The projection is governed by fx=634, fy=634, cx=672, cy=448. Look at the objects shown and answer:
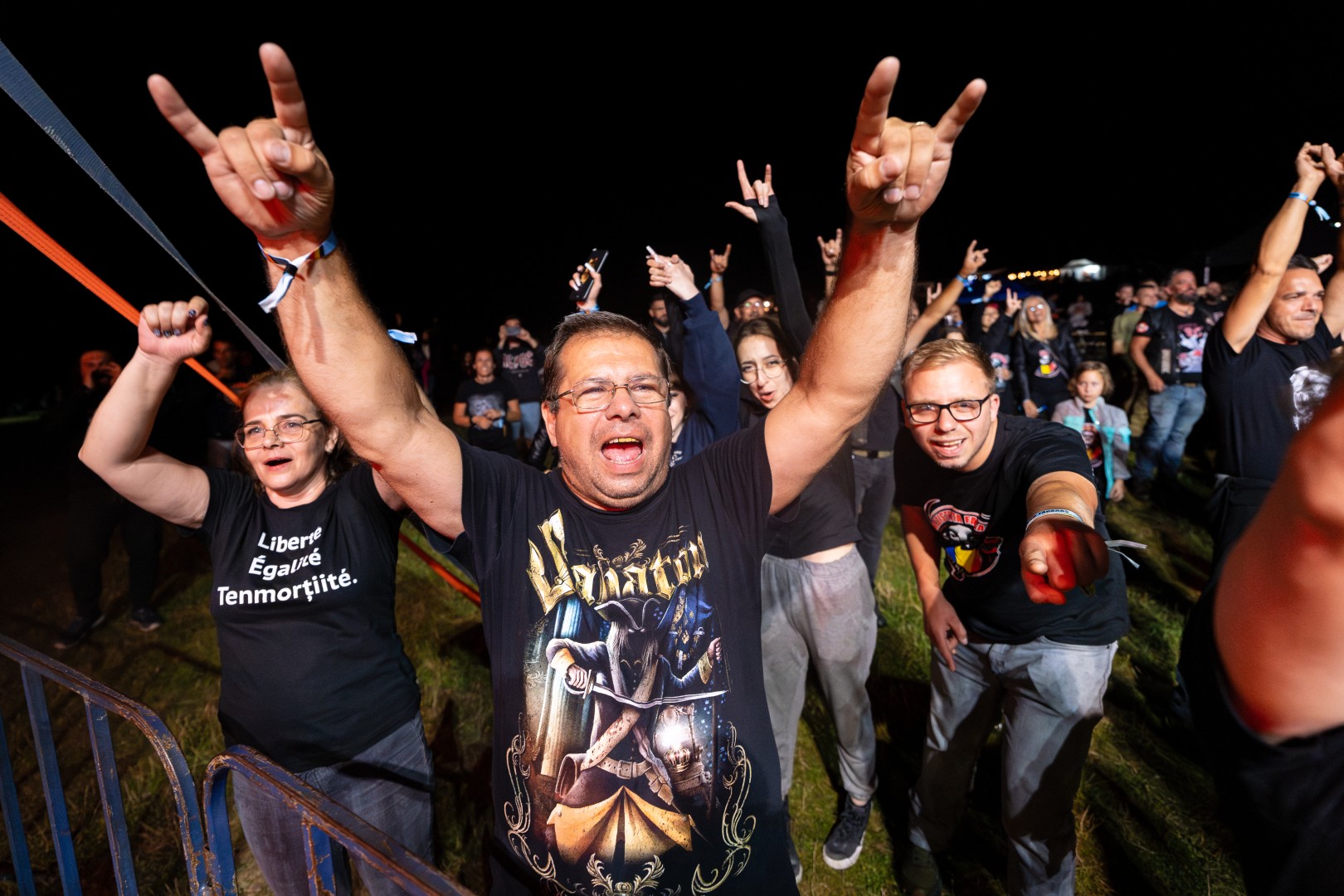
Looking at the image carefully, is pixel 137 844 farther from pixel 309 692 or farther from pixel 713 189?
pixel 713 189

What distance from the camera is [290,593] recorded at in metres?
2.23

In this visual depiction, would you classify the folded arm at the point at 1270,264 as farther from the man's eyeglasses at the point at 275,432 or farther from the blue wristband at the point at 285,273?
the man's eyeglasses at the point at 275,432

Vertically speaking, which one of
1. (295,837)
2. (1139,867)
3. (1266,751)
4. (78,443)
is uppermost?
(78,443)

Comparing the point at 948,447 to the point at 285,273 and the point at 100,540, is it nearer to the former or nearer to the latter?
the point at 285,273

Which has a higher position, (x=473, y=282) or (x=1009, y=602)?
(x=473, y=282)

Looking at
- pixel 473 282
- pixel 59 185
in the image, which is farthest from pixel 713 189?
pixel 59 185

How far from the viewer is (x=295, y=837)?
7.09 ft

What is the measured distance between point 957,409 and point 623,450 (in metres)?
1.29

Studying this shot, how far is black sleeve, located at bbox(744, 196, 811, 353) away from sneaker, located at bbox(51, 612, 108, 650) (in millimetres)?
6515

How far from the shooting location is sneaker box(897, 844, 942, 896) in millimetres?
2764

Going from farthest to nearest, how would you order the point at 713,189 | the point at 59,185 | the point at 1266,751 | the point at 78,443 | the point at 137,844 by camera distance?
the point at 713,189 < the point at 59,185 < the point at 78,443 < the point at 137,844 < the point at 1266,751

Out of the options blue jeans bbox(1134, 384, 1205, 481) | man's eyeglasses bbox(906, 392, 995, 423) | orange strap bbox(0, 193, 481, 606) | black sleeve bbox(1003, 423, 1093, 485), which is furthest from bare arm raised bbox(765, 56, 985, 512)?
blue jeans bbox(1134, 384, 1205, 481)

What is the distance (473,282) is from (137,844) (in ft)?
103

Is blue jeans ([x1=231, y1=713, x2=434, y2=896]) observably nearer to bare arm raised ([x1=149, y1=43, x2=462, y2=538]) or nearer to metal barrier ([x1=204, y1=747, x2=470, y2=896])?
metal barrier ([x1=204, y1=747, x2=470, y2=896])
